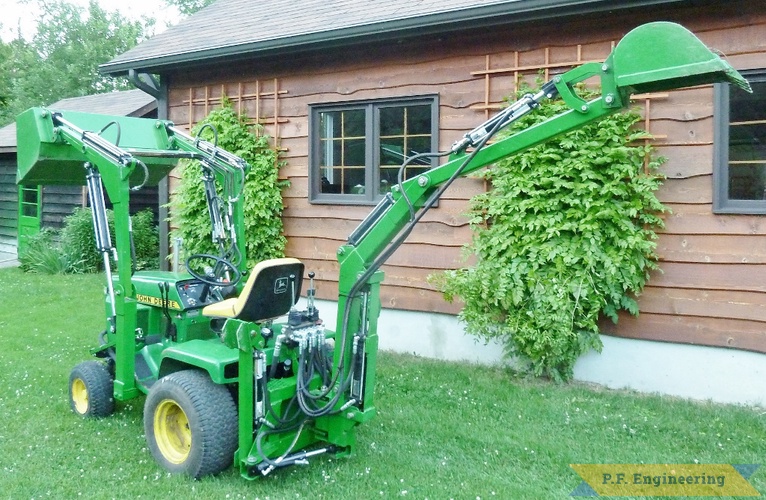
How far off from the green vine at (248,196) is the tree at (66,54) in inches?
880

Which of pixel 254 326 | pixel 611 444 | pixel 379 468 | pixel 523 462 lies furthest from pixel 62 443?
pixel 611 444

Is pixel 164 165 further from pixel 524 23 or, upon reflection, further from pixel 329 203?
pixel 524 23

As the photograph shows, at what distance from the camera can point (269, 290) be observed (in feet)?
12.8

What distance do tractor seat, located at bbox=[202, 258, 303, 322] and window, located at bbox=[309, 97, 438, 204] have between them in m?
2.94

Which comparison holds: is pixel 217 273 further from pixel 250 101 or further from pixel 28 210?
pixel 28 210

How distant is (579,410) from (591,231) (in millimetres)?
1426

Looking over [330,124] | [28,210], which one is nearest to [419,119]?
[330,124]

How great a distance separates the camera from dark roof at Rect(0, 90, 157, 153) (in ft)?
42.2

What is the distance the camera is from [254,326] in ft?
11.9

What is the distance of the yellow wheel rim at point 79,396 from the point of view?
4.89 meters

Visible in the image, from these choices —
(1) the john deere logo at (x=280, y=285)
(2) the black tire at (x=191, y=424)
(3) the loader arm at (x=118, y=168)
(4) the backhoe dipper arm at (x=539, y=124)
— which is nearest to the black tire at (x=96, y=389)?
(3) the loader arm at (x=118, y=168)

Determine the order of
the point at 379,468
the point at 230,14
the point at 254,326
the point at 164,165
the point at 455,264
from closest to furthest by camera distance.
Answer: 1. the point at 254,326
2. the point at 379,468
3. the point at 164,165
4. the point at 455,264
5. the point at 230,14

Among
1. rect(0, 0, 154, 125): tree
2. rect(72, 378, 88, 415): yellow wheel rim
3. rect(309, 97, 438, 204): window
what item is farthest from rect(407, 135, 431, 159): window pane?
rect(0, 0, 154, 125): tree

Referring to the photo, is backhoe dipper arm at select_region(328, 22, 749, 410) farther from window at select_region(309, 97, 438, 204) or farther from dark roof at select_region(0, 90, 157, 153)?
dark roof at select_region(0, 90, 157, 153)
